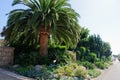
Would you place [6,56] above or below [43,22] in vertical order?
below

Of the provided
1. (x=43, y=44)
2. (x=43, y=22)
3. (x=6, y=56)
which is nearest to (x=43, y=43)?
(x=43, y=44)

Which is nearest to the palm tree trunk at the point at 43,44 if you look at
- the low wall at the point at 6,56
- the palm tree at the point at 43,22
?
the palm tree at the point at 43,22

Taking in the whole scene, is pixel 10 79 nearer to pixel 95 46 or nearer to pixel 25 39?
pixel 25 39

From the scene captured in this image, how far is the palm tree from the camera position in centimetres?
1944

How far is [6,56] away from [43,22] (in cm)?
436

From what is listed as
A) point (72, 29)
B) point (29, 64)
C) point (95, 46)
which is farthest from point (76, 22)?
point (95, 46)

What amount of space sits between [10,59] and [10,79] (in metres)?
7.34

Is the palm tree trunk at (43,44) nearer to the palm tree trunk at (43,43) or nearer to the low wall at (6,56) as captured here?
the palm tree trunk at (43,43)

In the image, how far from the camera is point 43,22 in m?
19.9

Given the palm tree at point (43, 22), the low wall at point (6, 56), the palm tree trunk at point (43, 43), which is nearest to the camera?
the palm tree at point (43, 22)

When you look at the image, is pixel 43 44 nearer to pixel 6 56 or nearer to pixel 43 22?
pixel 43 22

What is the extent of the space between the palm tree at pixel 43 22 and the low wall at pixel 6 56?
111cm

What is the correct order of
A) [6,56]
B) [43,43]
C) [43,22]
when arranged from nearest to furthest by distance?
1. [43,22]
2. [6,56]
3. [43,43]

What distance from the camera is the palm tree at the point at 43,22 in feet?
63.8
